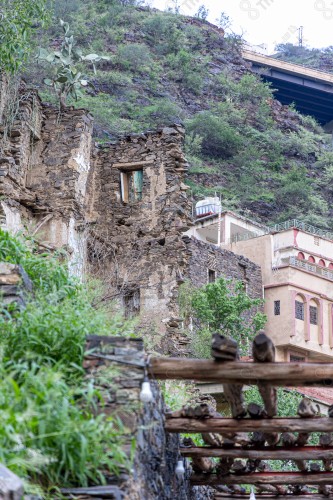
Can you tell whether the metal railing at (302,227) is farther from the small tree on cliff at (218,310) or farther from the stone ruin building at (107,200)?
the stone ruin building at (107,200)

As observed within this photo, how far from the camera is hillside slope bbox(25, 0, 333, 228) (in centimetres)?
5722

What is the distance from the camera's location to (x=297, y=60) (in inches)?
3757

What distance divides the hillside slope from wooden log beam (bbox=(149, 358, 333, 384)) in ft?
122

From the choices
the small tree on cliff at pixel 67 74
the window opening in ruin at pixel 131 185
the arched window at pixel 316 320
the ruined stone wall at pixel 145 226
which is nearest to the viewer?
the ruined stone wall at pixel 145 226

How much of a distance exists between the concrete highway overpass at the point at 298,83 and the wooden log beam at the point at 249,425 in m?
67.3

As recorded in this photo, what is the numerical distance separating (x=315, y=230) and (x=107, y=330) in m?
41.5

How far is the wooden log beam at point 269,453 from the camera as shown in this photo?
504 inches

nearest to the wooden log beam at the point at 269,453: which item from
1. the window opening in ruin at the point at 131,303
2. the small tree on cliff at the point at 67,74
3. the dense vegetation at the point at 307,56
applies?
the window opening in ruin at the point at 131,303

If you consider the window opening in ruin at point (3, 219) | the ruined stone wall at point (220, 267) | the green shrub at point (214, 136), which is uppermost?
the green shrub at point (214, 136)

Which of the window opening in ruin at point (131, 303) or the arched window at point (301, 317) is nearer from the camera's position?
the window opening in ruin at point (131, 303)

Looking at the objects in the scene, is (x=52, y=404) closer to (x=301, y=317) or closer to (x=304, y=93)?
(x=301, y=317)

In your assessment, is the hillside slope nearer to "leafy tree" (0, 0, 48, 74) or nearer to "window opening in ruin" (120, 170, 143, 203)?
"window opening in ruin" (120, 170, 143, 203)

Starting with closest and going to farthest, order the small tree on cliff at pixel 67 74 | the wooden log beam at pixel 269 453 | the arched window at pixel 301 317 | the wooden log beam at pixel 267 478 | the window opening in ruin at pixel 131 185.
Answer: the wooden log beam at pixel 269 453 → the wooden log beam at pixel 267 478 → the window opening in ruin at pixel 131 185 → the small tree on cliff at pixel 67 74 → the arched window at pixel 301 317

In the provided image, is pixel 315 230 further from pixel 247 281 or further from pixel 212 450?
pixel 212 450
